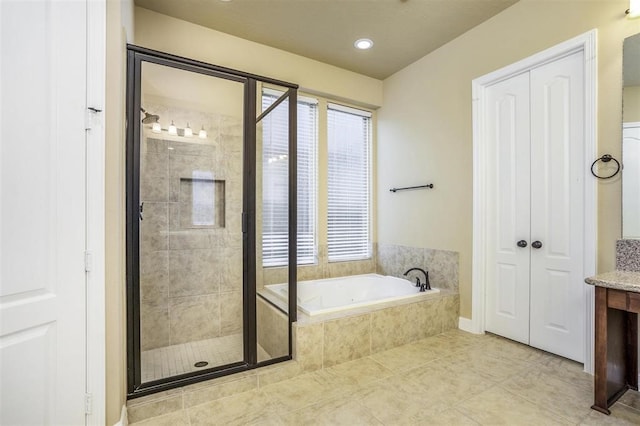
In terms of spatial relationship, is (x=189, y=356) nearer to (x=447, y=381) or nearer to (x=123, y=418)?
(x=123, y=418)

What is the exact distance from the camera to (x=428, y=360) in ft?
7.93

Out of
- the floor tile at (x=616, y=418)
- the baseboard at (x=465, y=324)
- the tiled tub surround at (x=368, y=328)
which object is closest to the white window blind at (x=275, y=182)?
the tiled tub surround at (x=368, y=328)

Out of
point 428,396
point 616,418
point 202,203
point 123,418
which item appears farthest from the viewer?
point 202,203

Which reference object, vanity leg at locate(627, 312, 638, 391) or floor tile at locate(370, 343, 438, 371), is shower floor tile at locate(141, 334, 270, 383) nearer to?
floor tile at locate(370, 343, 438, 371)

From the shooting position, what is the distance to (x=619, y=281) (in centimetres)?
173

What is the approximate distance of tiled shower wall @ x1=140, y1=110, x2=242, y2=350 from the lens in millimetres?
2535

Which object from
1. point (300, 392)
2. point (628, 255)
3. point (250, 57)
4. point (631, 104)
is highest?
point (250, 57)

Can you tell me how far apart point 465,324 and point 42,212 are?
3.30 m

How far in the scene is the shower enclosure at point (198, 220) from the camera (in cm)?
191

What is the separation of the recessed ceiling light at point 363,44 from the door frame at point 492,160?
110cm

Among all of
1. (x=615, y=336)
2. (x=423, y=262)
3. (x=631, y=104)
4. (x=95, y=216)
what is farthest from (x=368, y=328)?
(x=631, y=104)

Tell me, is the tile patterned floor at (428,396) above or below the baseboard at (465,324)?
below

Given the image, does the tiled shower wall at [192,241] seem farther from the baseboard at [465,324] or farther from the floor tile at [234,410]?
the baseboard at [465,324]

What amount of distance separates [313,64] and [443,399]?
3.41 metres
